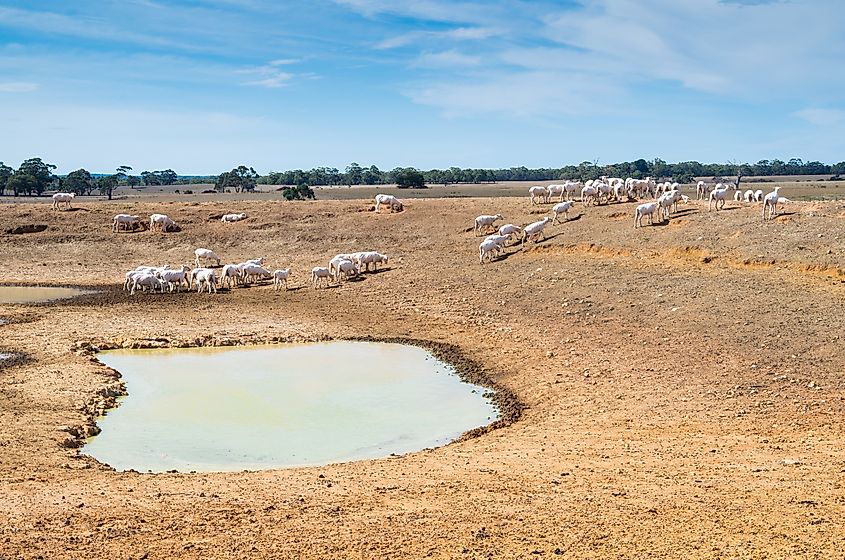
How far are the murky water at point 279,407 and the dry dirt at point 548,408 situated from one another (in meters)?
0.99

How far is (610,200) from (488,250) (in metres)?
9.38

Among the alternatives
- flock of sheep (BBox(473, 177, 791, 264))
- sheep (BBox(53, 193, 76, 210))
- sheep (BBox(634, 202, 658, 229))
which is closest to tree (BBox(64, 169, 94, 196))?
sheep (BBox(53, 193, 76, 210))

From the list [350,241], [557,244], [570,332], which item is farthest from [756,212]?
[350,241]

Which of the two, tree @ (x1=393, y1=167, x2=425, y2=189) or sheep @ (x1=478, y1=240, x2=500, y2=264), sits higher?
tree @ (x1=393, y1=167, x2=425, y2=189)

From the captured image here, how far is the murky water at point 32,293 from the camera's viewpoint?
3228cm

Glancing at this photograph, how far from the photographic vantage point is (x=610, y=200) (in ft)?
128

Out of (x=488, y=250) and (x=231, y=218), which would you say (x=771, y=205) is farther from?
(x=231, y=218)

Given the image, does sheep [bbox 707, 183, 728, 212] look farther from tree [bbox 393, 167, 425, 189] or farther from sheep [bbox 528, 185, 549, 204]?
tree [bbox 393, 167, 425, 189]

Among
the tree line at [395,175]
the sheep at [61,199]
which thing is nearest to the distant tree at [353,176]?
the tree line at [395,175]

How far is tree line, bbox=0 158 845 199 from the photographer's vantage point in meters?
102

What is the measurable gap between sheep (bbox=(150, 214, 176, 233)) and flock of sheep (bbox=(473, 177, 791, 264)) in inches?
707

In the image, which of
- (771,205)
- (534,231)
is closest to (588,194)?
(534,231)

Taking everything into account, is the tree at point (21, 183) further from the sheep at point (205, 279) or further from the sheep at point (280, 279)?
the sheep at point (280, 279)

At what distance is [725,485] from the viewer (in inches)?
411
